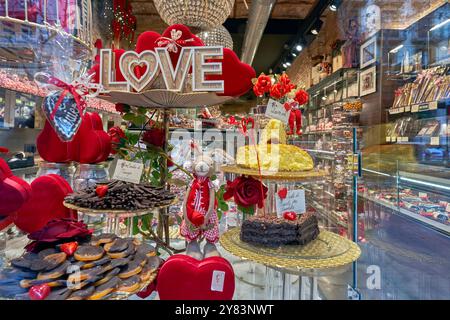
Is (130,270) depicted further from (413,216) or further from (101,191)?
(413,216)

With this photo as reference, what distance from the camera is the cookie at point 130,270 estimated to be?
0.74 meters

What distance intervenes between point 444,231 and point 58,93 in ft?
7.83

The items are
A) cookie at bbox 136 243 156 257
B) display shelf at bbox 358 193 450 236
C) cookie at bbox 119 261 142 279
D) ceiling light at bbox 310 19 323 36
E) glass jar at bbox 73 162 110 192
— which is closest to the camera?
cookie at bbox 119 261 142 279

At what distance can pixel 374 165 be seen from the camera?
2.77 metres

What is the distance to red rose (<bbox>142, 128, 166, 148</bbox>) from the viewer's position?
124cm

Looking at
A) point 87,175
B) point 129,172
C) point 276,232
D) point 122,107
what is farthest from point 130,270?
point 87,175

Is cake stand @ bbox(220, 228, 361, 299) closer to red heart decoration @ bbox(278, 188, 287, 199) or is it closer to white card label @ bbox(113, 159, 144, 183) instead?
red heart decoration @ bbox(278, 188, 287, 199)

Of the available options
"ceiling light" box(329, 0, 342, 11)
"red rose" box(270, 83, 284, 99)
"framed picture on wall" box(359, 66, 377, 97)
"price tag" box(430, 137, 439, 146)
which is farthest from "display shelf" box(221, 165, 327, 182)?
"ceiling light" box(329, 0, 342, 11)

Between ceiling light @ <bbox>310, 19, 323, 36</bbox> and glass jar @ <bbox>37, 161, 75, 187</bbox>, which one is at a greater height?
ceiling light @ <bbox>310, 19, 323, 36</bbox>

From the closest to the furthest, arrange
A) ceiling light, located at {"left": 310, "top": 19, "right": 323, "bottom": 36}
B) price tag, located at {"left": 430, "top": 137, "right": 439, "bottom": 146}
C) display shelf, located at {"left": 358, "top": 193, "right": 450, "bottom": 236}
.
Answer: display shelf, located at {"left": 358, "top": 193, "right": 450, "bottom": 236}, price tag, located at {"left": 430, "top": 137, "right": 439, "bottom": 146}, ceiling light, located at {"left": 310, "top": 19, "right": 323, "bottom": 36}

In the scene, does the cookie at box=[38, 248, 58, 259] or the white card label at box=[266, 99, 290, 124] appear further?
the white card label at box=[266, 99, 290, 124]

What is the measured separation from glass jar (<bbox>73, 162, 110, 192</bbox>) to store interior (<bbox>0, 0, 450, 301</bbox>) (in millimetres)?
11

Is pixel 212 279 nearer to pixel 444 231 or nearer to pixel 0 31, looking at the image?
pixel 0 31

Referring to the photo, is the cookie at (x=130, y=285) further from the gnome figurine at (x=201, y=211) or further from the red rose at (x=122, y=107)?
the red rose at (x=122, y=107)
